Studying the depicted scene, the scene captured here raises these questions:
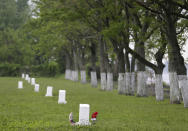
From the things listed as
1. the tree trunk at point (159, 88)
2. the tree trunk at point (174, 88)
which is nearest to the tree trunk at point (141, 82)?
the tree trunk at point (159, 88)

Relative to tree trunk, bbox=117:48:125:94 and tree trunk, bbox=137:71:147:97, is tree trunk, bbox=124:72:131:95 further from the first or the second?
tree trunk, bbox=137:71:147:97

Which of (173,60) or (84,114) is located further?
(173,60)

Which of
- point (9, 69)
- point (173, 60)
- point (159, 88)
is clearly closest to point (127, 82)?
point (159, 88)

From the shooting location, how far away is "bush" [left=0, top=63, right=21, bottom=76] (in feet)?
252

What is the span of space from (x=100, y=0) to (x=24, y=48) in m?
55.6

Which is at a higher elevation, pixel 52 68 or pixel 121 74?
pixel 52 68

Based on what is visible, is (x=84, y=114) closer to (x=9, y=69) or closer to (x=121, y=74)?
(x=121, y=74)

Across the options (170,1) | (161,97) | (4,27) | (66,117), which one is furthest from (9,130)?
(4,27)

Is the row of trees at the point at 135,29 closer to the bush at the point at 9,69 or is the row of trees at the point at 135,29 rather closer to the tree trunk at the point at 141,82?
the tree trunk at the point at 141,82

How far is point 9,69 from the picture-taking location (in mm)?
77438

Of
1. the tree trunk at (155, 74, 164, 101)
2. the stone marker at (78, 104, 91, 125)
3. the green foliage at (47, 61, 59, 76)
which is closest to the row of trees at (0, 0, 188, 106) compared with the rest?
the tree trunk at (155, 74, 164, 101)

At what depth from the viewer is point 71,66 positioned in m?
72.8

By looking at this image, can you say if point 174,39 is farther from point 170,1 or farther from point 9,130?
point 9,130

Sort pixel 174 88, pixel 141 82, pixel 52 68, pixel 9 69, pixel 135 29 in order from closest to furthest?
pixel 174 88, pixel 135 29, pixel 141 82, pixel 9 69, pixel 52 68
